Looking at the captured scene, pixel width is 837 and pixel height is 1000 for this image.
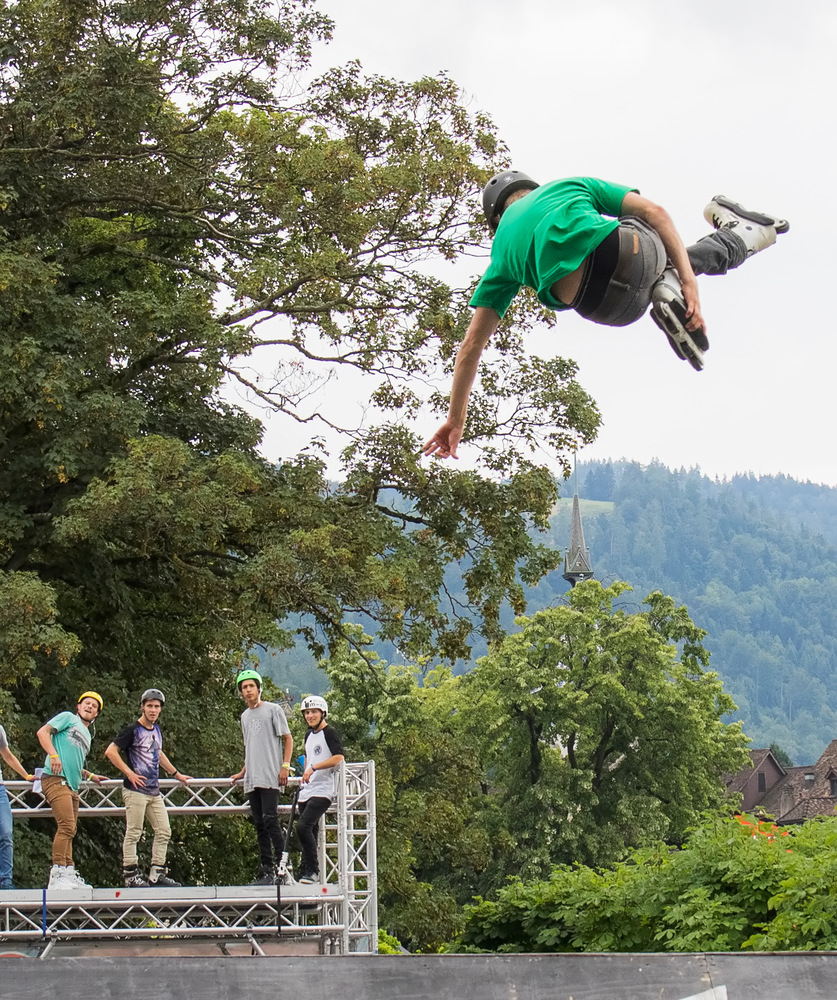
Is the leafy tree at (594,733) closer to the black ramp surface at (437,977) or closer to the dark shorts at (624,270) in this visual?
the black ramp surface at (437,977)

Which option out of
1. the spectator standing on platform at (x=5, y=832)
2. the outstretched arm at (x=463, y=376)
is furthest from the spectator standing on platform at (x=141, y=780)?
the outstretched arm at (x=463, y=376)

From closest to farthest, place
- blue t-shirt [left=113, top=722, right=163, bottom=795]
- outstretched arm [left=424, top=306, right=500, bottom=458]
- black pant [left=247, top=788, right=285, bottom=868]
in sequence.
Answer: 1. outstretched arm [left=424, top=306, right=500, bottom=458]
2. blue t-shirt [left=113, top=722, right=163, bottom=795]
3. black pant [left=247, top=788, right=285, bottom=868]

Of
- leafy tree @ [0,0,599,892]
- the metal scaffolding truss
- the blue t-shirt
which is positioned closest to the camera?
the metal scaffolding truss

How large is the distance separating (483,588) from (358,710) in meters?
18.1

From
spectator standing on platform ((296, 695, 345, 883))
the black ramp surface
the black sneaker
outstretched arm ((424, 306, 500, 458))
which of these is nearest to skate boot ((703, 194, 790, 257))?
outstretched arm ((424, 306, 500, 458))

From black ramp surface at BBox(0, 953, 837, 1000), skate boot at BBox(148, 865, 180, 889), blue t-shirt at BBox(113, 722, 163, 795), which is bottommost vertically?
black ramp surface at BBox(0, 953, 837, 1000)

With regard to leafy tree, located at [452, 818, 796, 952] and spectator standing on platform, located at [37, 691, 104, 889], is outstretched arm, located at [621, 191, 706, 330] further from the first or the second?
spectator standing on platform, located at [37, 691, 104, 889]

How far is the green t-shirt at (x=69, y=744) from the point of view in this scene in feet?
34.9

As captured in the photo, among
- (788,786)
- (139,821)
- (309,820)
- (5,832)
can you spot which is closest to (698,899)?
(309,820)

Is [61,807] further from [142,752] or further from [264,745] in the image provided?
[264,745]

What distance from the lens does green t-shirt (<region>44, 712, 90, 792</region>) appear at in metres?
10.6

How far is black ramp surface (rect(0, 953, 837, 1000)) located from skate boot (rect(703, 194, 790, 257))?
2737 millimetres

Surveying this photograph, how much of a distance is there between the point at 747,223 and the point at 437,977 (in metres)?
3.20

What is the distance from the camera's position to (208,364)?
58.9 feet
